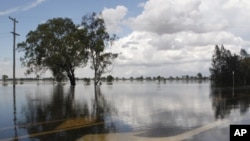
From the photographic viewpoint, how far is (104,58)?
6769 cm

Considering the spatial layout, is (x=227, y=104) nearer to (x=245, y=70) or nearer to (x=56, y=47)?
(x=56, y=47)

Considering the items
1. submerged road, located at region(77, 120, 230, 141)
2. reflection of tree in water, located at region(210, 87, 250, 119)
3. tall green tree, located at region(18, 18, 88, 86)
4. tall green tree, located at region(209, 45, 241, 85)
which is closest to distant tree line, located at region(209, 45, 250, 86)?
tall green tree, located at region(209, 45, 241, 85)

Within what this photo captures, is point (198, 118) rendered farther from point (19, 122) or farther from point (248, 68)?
point (248, 68)

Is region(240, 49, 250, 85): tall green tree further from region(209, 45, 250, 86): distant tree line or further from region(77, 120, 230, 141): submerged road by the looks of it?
region(77, 120, 230, 141): submerged road

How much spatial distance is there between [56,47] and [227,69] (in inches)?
1589

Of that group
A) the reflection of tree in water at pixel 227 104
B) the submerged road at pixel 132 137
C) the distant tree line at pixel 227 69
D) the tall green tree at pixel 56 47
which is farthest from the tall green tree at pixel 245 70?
the submerged road at pixel 132 137

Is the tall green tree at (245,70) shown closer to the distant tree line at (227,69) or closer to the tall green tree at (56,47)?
the distant tree line at (227,69)

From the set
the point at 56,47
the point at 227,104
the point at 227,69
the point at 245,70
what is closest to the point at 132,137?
the point at 227,104

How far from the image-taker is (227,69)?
3401 inches

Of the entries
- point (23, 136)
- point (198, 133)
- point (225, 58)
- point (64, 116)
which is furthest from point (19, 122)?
point (225, 58)

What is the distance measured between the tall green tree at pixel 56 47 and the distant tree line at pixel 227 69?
35.6 metres

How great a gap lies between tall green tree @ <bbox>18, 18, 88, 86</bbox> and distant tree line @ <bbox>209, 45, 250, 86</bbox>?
3559 centimetres

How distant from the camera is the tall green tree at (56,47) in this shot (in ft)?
219

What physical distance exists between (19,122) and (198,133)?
23.8ft
